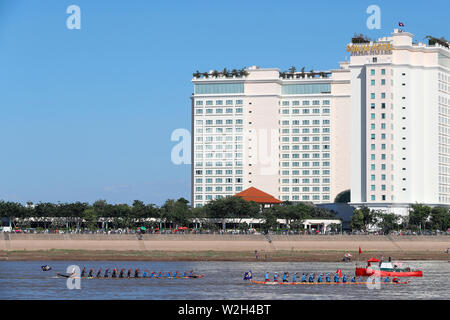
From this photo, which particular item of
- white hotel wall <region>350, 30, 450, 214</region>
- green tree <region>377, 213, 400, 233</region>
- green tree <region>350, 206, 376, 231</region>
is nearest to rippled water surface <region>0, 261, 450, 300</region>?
green tree <region>377, 213, 400, 233</region>

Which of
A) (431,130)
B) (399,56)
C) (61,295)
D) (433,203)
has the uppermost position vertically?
(399,56)

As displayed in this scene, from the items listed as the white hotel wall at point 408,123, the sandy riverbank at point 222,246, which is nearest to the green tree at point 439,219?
the white hotel wall at point 408,123

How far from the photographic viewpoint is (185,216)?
191750 mm

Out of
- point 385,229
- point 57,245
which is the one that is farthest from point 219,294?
point 385,229

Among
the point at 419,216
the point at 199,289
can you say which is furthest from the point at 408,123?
the point at 199,289

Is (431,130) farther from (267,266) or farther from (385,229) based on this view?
(267,266)

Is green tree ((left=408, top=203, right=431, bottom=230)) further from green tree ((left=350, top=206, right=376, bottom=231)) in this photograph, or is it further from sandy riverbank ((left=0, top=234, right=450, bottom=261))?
sandy riverbank ((left=0, top=234, right=450, bottom=261))

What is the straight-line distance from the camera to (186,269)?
11800cm

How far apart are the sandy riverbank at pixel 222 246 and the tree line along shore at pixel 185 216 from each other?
16101mm

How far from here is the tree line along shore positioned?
606 feet

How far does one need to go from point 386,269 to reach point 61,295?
47.0 metres

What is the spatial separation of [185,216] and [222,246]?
98.3 feet

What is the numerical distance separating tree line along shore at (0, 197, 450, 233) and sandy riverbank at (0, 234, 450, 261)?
16.1 meters
